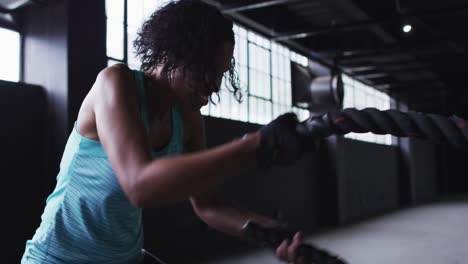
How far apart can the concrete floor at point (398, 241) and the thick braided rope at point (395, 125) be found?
17.2ft

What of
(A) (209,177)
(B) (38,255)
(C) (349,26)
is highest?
(C) (349,26)

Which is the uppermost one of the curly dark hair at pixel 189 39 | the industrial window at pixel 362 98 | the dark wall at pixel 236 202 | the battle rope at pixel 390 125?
the industrial window at pixel 362 98

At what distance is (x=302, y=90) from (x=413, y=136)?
7.59 m

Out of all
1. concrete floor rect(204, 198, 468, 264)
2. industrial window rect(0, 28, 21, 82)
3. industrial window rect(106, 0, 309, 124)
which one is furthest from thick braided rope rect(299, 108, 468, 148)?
concrete floor rect(204, 198, 468, 264)

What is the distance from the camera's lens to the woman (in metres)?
0.92

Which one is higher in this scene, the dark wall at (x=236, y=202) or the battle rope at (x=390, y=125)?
the battle rope at (x=390, y=125)

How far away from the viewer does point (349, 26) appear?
7117 millimetres

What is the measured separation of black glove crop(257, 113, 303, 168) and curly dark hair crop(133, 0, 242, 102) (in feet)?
1.34

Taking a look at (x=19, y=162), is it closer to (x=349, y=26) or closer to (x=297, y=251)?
(x=297, y=251)

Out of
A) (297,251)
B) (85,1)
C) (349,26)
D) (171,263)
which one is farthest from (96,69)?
(349,26)

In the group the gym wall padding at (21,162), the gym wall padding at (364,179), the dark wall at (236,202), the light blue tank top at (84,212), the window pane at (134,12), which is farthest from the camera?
the gym wall padding at (364,179)

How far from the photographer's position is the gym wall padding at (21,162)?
3.88 m

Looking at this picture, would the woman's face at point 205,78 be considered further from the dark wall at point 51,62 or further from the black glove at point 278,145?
the dark wall at point 51,62

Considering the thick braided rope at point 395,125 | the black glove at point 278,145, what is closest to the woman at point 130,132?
the black glove at point 278,145
